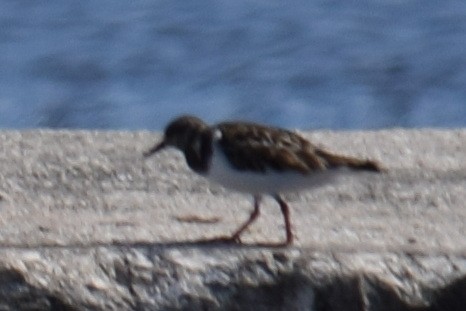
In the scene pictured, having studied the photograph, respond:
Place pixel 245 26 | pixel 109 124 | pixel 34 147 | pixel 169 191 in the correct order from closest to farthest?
1. pixel 169 191
2. pixel 34 147
3. pixel 109 124
4. pixel 245 26

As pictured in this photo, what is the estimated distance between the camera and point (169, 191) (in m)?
5.09

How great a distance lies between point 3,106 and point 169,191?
3005 mm

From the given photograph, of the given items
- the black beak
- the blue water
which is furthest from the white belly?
the blue water

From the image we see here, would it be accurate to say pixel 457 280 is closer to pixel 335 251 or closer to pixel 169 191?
pixel 335 251

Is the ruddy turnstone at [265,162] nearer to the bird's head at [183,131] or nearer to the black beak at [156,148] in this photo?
the bird's head at [183,131]

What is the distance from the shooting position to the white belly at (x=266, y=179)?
4.45 m

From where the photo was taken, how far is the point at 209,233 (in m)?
4.65

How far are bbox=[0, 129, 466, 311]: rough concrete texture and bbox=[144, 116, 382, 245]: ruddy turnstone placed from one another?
0.14 m

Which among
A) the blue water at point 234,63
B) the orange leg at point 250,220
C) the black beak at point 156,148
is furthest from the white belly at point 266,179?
the blue water at point 234,63

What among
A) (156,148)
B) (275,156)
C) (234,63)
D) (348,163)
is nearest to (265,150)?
(275,156)

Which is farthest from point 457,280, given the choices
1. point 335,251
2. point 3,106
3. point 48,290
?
point 3,106

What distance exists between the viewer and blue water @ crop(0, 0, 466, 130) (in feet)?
25.8

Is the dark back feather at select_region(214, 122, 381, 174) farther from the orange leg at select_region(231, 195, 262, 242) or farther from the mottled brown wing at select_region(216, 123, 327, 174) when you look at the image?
Result: the orange leg at select_region(231, 195, 262, 242)

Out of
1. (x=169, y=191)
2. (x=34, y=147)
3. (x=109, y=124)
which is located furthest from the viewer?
(x=109, y=124)
